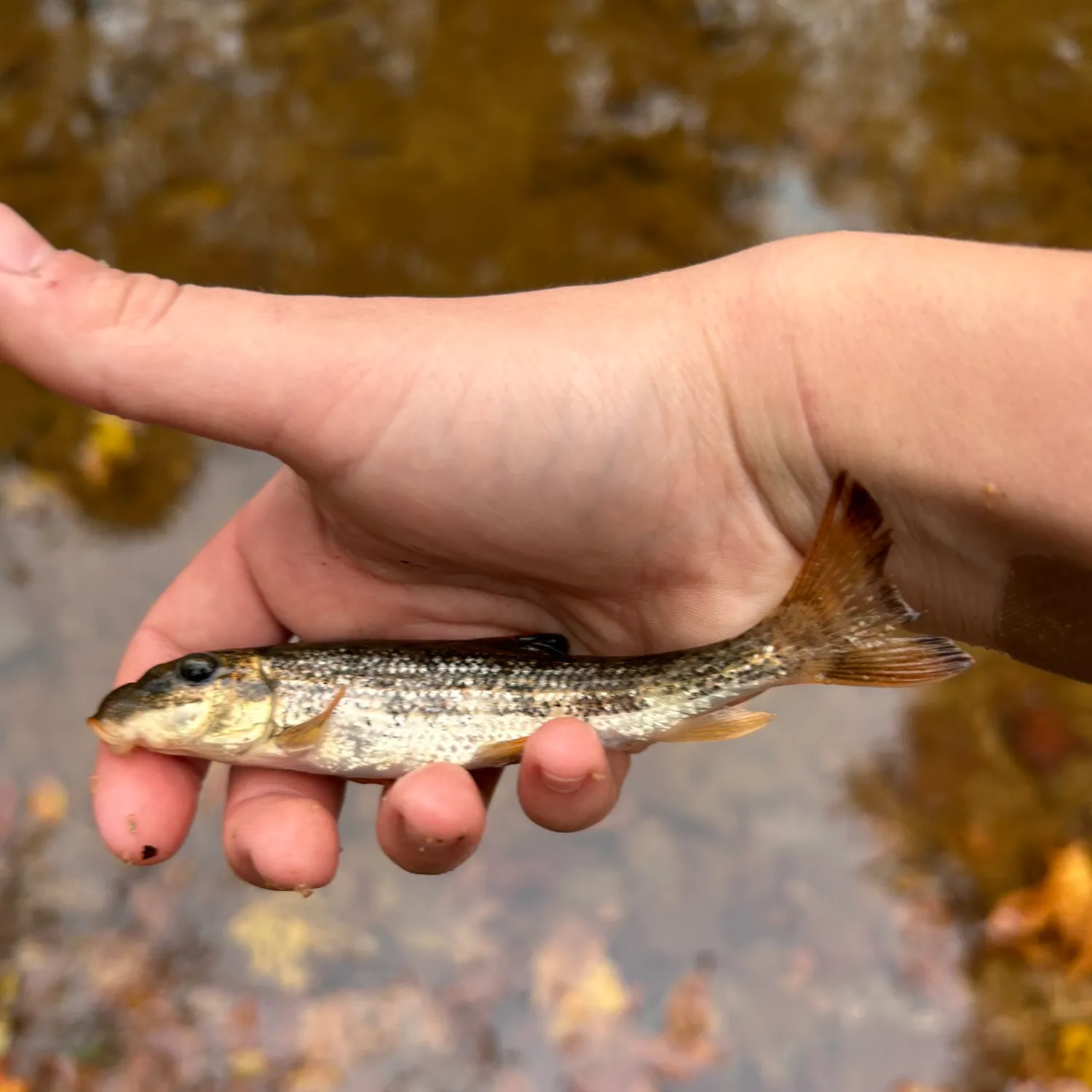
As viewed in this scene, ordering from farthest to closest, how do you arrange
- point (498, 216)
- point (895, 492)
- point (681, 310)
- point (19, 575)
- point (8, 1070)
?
point (498, 216), point (19, 575), point (8, 1070), point (681, 310), point (895, 492)

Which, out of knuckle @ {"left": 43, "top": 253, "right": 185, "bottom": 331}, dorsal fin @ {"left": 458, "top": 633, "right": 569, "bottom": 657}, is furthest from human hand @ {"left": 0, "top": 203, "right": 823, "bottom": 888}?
dorsal fin @ {"left": 458, "top": 633, "right": 569, "bottom": 657}

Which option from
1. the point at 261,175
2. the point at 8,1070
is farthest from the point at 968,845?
the point at 261,175

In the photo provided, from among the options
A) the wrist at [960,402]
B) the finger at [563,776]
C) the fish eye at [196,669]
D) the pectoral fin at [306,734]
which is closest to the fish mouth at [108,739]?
the fish eye at [196,669]

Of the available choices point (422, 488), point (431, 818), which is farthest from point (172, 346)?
point (431, 818)

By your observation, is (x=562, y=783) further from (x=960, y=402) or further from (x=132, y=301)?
(x=132, y=301)

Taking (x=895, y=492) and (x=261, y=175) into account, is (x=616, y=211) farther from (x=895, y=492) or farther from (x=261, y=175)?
(x=895, y=492)

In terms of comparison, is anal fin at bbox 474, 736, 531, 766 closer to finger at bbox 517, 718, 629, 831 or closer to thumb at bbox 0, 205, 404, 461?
finger at bbox 517, 718, 629, 831
